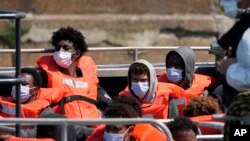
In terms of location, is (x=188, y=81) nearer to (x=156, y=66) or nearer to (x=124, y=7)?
(x=156, y=66)

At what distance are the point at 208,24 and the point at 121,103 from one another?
45.8 feet

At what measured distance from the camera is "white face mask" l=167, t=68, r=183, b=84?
9.84 m

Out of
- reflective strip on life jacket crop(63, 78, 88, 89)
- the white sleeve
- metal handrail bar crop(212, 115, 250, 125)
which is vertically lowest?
metal handrail bar crop(212, 115, 250, 125)

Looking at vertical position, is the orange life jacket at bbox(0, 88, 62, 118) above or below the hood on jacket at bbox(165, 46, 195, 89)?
below

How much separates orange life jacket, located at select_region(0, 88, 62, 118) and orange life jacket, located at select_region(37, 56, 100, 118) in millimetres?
98

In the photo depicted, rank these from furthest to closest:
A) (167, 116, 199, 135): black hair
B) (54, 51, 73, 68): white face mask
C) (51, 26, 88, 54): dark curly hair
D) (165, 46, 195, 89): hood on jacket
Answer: (165, 46, 195, 89): hood on jacket < (51, 26, 88, 54): dark curly hair < (54, 51, 73, 68): white face mask < (167, 116, 199, 135): black hair

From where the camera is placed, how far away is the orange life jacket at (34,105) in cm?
900

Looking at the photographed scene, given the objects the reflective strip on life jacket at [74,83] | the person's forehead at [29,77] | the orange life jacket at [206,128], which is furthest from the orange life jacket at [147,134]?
the reflective strip on life jacket at [74,83]

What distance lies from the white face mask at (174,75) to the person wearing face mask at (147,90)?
0.42 m

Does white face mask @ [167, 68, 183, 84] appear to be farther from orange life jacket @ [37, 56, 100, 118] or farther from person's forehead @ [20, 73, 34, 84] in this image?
person's forehead @ [20, 73, 34, 84]

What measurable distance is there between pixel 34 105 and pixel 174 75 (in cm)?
120

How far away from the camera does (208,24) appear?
21734 millimetres

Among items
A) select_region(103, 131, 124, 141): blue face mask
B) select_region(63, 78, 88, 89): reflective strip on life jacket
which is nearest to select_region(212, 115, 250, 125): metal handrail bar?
select_region(103, 131, 124, 141): blue face mask

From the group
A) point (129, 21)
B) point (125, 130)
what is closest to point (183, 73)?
point (125, 130)
